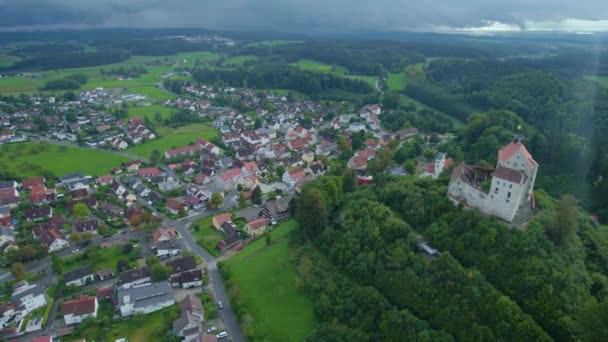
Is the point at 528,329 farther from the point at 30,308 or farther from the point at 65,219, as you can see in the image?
the point at 65,219

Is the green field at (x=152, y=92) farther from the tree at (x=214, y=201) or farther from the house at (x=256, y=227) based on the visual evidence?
the house at (x=256, y=227)

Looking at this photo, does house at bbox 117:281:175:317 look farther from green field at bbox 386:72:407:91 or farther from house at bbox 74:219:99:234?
green field at bbox 386:72:407:91

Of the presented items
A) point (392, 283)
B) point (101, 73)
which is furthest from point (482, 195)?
point (101, 73)

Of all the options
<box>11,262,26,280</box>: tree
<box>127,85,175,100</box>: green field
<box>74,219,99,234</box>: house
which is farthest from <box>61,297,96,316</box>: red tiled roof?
<box>127,85,175,100</box>: green field

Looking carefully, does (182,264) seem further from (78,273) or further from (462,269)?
(462,269)

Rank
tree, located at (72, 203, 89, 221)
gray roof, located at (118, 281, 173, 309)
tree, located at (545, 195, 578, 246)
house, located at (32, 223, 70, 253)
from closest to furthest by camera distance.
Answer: tree, located at (545, 195, 578, 246)
gray roof, located at (118, 281, 173, 309)
house, located at (32, 223, 70, 253)
tree, located at (72, 203, 89, 221)

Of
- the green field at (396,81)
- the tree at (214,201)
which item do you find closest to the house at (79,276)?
the tree at (214,201)
